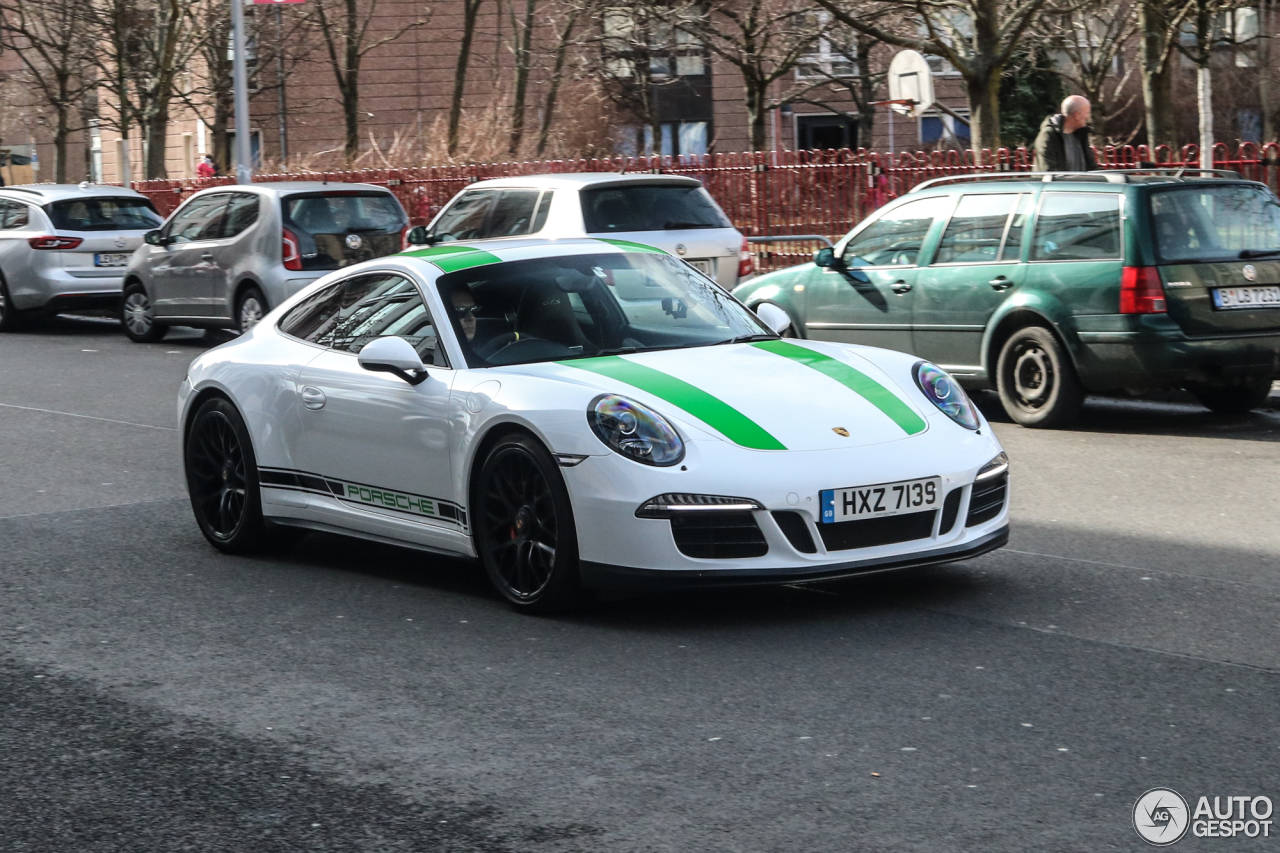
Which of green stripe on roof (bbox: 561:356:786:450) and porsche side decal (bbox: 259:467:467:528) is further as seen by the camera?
porsche side decal (bbox: 259:467:467:528)

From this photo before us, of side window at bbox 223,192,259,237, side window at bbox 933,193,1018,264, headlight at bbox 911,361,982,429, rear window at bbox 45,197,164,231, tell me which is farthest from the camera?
rear window at bbox 45,197,164,231

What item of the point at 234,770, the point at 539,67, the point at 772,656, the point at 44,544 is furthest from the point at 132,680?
the point at 539,67

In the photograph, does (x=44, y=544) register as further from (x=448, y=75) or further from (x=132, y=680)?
(x=448, y=75)

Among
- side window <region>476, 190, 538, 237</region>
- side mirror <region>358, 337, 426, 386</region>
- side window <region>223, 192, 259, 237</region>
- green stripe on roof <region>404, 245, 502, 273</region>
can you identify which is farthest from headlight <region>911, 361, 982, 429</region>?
side window <region>223, 192, 259, 237</region>

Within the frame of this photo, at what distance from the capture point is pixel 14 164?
74.1m

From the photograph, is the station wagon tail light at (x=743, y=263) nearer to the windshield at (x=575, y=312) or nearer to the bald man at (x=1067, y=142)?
the bald man at (x=1067, y=142)

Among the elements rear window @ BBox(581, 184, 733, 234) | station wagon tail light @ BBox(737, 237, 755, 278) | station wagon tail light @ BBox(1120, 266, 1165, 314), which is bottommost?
station wagon tail light @ BBox(1120, 266, 1165, 314)

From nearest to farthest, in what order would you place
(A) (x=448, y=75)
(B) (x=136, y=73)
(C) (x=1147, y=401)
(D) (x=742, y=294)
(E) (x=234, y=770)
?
1. (E) (x=234, y=770)
2. (C) (x=1147, y=401)
3. (D) (x=742, y=294)
4. (B) (x=136, y=73)
5. (A) (x=448, y=75)

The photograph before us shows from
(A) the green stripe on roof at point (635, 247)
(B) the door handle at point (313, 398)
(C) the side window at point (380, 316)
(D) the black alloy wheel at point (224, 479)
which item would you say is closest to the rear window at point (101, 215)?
(D) the black alloy wheel at point (224, 479)

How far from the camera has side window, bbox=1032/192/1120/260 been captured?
36.2 feet

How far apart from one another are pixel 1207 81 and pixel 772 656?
14.6m

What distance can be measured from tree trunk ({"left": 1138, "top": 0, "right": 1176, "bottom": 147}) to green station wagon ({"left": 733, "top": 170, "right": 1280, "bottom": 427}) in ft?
34.2

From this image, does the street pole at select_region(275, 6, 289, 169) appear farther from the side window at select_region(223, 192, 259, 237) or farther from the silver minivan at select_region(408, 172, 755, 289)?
the silver minivan at select_region(408, 172, 755, 289)
